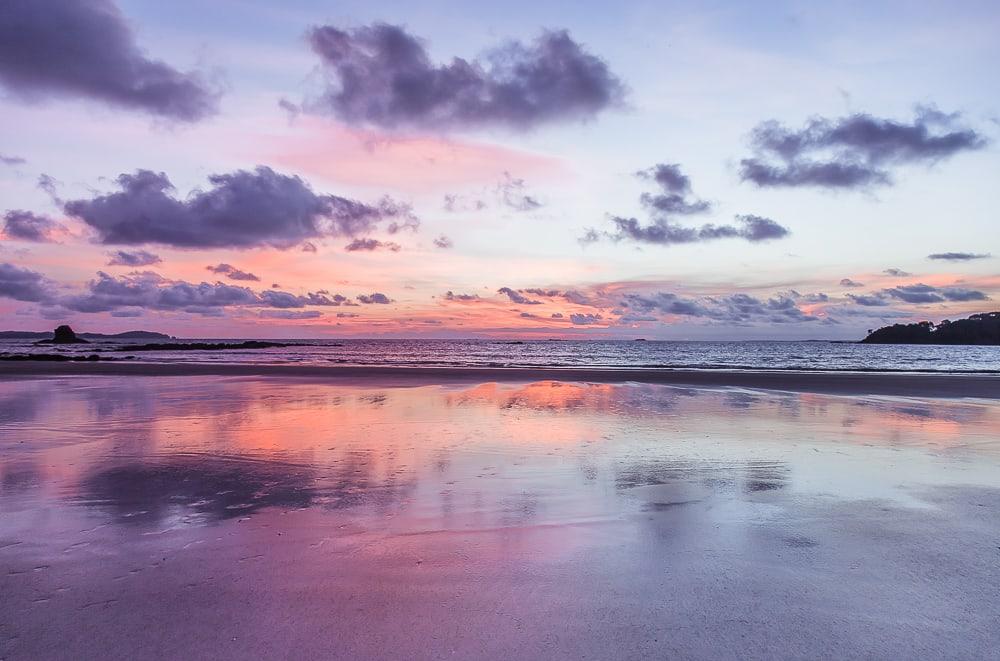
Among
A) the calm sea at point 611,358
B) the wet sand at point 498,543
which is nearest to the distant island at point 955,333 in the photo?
the calm sea at point 611,358

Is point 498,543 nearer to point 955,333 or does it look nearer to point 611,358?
point 611,358

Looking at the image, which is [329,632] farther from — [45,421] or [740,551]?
[45,421]

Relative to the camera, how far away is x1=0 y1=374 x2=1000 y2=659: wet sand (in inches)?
152

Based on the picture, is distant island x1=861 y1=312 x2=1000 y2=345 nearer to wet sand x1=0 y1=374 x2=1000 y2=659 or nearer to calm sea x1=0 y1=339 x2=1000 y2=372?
calm sea x1=0 y1=339 x2=1000 y2=372

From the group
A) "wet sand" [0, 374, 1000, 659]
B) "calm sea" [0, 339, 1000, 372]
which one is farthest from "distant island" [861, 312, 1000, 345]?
"wet sand" [0, 374, 1000, 659]

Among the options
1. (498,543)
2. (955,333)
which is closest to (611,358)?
(498,543)

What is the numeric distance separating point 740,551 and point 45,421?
50.5 feet

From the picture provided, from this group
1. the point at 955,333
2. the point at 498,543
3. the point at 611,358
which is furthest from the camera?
the point at 955,333

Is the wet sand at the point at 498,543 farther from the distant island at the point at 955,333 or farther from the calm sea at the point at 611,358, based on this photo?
the distant island at the point at 955,333

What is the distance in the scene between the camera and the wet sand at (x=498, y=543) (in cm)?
386

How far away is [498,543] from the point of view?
553cm

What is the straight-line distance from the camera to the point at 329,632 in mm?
3885

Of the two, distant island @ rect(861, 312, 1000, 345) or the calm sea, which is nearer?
the calm sea

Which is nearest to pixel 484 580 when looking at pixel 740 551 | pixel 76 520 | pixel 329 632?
pixel 329 632
